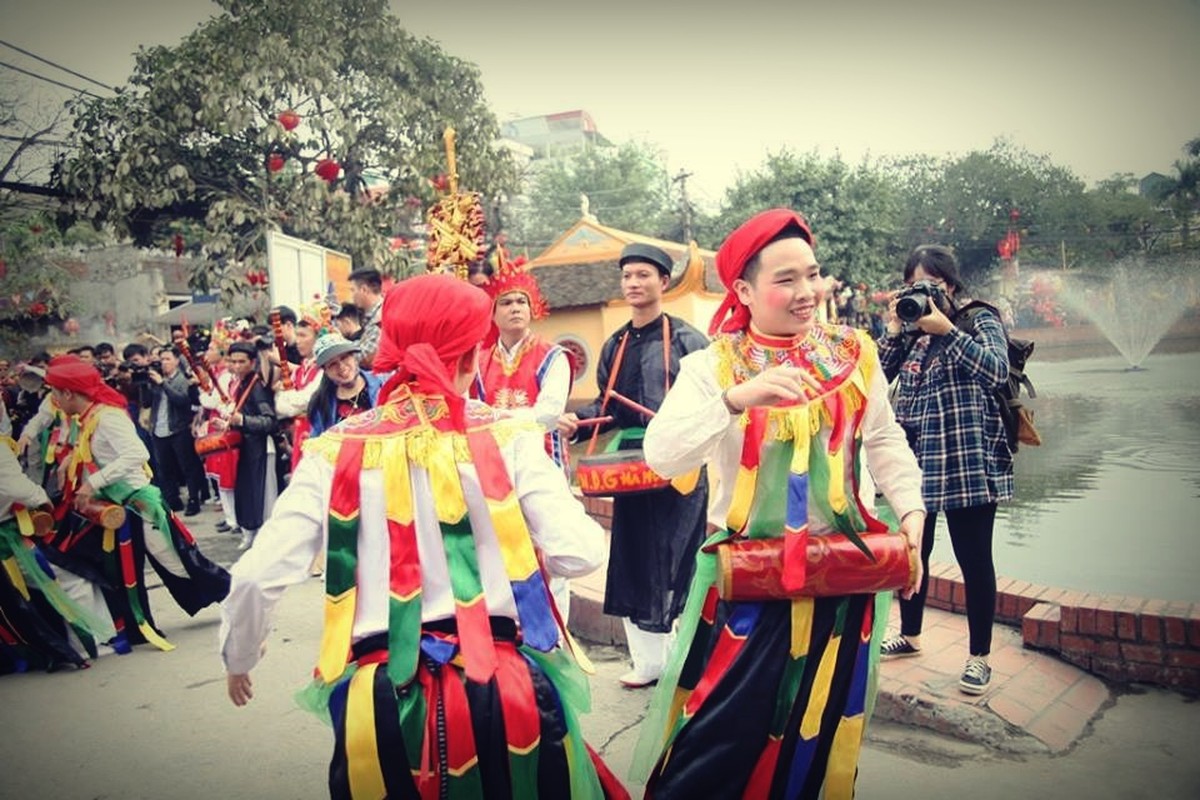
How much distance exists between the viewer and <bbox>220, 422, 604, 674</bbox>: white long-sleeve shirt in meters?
1.96

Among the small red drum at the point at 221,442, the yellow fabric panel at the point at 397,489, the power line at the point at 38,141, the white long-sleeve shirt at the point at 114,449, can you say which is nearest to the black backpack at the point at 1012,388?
the yellow fabric panel at the point at 397,489

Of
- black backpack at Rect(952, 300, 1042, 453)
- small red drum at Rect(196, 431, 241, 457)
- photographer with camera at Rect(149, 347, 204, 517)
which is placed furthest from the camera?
photographer with camera at Rect(149, 347, 204, 517)

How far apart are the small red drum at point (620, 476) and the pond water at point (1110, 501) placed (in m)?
2.46

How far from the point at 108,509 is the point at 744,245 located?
13.7 feet

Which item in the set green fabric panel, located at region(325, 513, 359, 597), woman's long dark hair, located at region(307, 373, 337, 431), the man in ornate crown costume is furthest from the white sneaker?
woman's long dark hair, located at region(307, 373, 337, 431)

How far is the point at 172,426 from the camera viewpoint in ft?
32.2

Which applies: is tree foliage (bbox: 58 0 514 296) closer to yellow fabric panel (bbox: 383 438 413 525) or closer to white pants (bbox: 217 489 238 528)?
white pants (bbox: 217 489 238 528)

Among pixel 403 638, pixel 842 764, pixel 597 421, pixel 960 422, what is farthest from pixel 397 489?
pixel 960 422

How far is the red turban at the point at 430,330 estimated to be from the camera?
205 centimetres

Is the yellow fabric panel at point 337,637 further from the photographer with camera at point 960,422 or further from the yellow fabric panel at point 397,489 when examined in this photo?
the photographer with camera at point 960,422

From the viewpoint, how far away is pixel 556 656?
84.7 inches

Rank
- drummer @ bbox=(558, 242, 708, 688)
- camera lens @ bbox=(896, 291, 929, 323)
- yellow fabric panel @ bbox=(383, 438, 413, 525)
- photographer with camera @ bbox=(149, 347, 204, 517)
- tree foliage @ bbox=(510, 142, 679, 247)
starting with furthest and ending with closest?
1. tree foliage @ bbox=(510, 142, 679, 247)
2. photographer with camera @ bbox=(149, 347, 204, 517)
3. drummer @ bbox=(558, 242, 708, 688)
4. camera lens @ bbox=(896, 291, 929, 323)
5. yellow fabric panel @ bbox=(383, 438, 413, 525)

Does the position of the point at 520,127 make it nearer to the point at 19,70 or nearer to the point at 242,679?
the point at 19,70

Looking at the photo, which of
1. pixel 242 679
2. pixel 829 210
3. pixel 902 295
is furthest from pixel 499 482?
pixel 829 210
